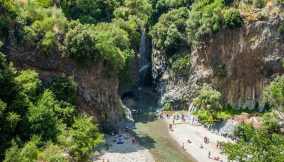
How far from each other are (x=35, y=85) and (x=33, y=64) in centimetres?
633

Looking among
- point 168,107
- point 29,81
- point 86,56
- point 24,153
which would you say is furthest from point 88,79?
point 168,107

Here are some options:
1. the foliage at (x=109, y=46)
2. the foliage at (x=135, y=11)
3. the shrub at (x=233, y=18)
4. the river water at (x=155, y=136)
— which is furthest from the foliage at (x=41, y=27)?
the shrub at (x=233, y=18)

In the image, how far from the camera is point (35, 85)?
44562mm

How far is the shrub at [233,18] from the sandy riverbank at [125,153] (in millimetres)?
23307

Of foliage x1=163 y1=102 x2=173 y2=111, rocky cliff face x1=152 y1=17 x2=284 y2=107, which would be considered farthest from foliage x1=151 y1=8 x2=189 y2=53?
foliage x1=163 y1=102 x2=173 y2=111

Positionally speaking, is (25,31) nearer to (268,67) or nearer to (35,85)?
(35,85)

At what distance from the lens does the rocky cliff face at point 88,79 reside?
50.2 metres

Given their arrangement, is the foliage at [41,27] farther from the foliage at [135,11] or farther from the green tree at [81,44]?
the foliage at [135,11]

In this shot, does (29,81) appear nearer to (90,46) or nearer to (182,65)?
(90,46)

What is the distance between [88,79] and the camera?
179 feet

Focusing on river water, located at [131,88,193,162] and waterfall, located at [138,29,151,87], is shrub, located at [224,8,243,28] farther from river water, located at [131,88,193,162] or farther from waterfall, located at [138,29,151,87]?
waterfall, located at [138,29,151,87]

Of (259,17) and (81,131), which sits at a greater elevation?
(259,17)

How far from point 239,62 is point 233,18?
6696mm

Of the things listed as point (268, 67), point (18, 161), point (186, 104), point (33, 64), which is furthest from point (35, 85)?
point (268, 67)
